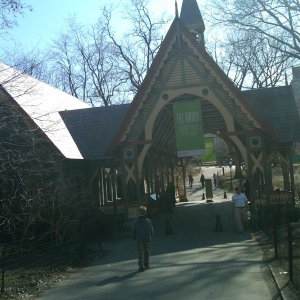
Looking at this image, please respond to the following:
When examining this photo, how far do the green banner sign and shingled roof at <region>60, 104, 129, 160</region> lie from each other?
323 centimetres

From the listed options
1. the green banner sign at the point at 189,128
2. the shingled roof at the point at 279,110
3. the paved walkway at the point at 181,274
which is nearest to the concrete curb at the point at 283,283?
the paved walkway at the point at 181,274

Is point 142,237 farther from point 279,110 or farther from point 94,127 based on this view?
point 94,127

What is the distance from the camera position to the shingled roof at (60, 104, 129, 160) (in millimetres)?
22906

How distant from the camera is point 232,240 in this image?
16422 millimetres

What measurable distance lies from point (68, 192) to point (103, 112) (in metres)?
9.24

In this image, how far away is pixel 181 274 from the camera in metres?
11.1

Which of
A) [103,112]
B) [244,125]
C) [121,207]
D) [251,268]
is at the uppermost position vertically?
[103,112]

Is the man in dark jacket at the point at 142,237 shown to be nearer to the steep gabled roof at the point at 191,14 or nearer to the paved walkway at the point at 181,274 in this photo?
the paved walkway at the point at 181,274

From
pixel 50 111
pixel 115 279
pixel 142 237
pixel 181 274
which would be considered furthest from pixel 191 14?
pixel 115 279

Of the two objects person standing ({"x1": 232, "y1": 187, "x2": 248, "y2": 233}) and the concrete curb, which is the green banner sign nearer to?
person standing ({"x1": 232, "y1": 187, "x2": 248, "y2": 233})

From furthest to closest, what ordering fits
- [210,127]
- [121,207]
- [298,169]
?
[298,169], [210,127], [121,207]

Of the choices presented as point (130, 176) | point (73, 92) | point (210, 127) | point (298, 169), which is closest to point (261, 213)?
point (130, 176)

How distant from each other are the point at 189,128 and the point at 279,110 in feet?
14.7

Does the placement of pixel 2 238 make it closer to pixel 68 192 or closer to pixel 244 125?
pixel 68 192
